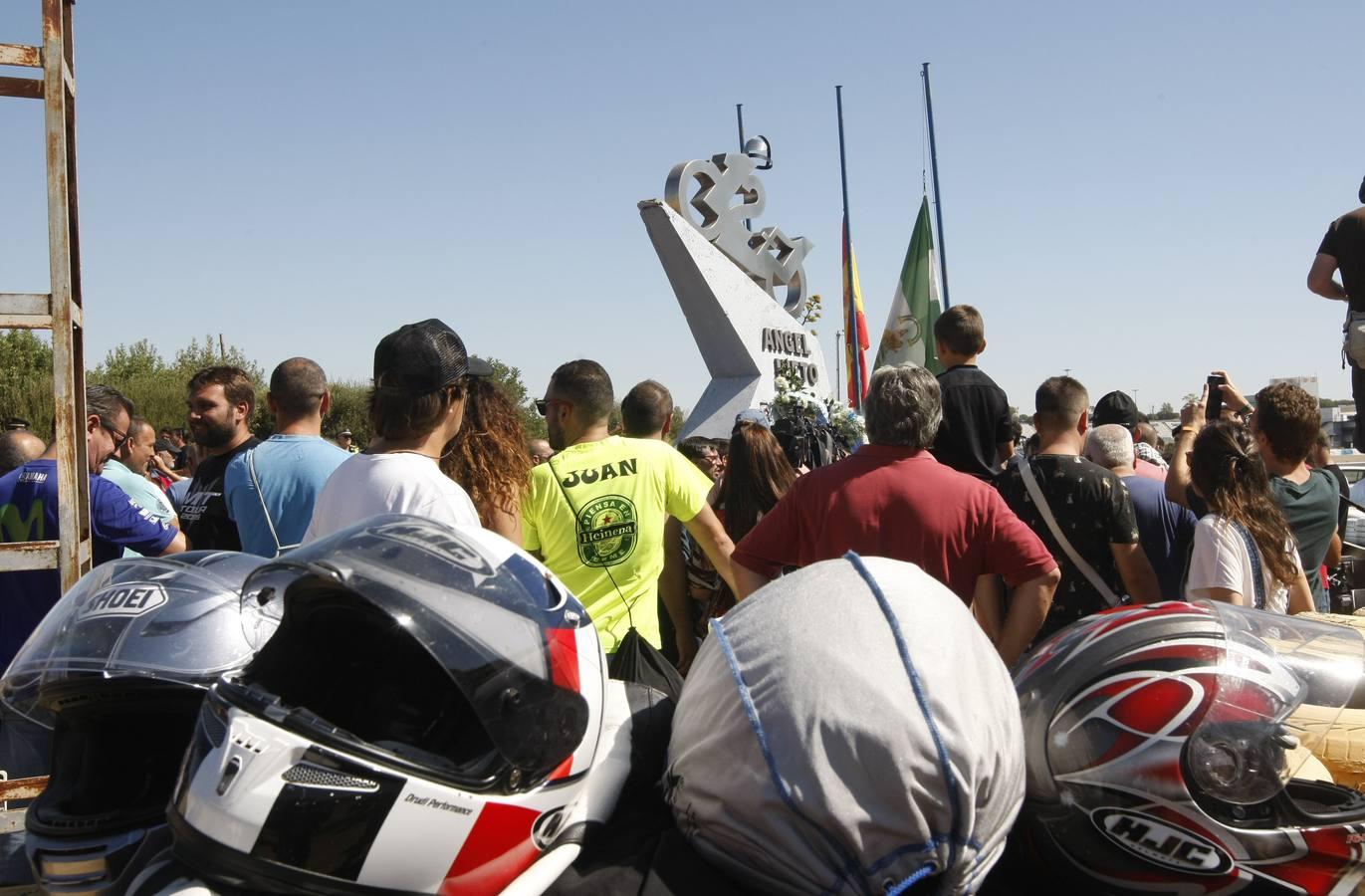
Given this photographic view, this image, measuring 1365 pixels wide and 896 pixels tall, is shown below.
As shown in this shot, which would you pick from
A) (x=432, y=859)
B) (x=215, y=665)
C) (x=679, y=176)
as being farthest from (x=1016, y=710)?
(x=679, y=176)

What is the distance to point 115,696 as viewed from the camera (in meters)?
2.14

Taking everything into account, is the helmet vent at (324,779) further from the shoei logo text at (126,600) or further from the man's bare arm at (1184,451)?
the man's bare arm at (1184,451)

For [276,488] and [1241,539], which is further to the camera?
[276,488]

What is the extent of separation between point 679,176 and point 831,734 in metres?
11.8

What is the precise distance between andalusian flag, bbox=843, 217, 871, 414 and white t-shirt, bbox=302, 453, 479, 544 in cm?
1549

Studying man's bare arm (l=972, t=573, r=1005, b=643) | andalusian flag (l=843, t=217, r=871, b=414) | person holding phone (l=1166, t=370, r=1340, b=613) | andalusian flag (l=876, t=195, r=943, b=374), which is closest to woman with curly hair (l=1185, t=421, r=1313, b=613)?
person holding phone (l=1166, t=370, r=1340, b=613)

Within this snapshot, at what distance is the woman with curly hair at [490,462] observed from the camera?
3.60 metres

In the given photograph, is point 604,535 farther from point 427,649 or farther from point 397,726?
point 427,649

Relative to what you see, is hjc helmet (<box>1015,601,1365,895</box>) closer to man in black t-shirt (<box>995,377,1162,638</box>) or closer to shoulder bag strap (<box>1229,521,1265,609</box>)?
shoulder bag strap (<box>1229,521,1265,609</box>)

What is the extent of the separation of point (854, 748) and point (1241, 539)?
2767 millimetres

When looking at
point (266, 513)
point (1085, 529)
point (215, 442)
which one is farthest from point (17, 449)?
point (1085, 529)

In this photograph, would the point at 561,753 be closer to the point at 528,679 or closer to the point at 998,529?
the point at 528,679

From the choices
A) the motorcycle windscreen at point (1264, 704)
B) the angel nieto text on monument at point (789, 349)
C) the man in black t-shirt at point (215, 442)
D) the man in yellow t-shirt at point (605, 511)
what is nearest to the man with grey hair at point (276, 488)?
the man in black t-shirt at point (215, 442)

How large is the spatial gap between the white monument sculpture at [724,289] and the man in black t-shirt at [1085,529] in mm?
7867
